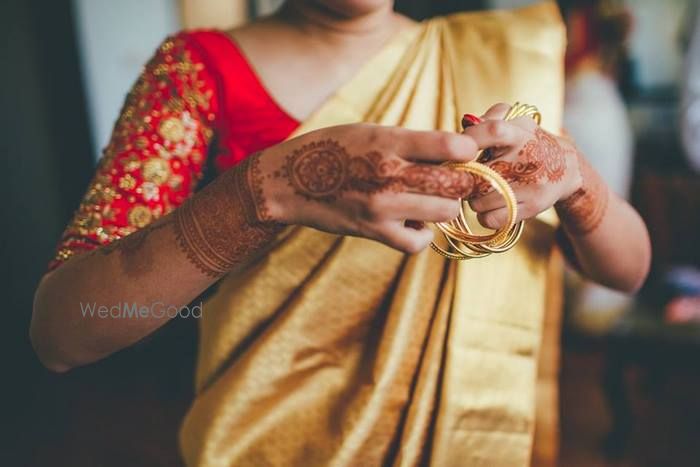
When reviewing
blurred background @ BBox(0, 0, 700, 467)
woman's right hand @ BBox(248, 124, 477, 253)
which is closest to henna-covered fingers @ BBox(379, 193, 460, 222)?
woman's right hand @ BBox(248, 124, 477, 253)

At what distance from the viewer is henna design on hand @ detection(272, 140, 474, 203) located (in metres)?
0.43

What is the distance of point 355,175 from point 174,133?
0.29 metres

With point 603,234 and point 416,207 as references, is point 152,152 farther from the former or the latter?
point 603,234

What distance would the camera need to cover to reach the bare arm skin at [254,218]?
17.0 inches

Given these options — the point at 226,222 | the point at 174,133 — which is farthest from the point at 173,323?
the point at 226,222

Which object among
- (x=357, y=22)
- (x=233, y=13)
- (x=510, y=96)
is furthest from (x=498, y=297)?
(x=233, y=13)

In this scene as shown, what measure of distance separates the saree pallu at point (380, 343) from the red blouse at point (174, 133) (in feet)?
0.30

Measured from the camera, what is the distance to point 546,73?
2.33 ft

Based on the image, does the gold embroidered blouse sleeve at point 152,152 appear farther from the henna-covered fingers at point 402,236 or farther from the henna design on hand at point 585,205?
the henna design on hand at point 585,205

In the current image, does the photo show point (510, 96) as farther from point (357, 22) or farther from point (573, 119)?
point (573, 119)

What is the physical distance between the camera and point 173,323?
2279 mm

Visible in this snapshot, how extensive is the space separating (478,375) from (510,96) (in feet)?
1.10

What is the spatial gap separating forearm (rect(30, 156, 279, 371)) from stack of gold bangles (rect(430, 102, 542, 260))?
161mm

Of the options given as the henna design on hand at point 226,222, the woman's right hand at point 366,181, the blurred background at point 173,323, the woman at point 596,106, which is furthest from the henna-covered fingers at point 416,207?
the woman at point 596,106
